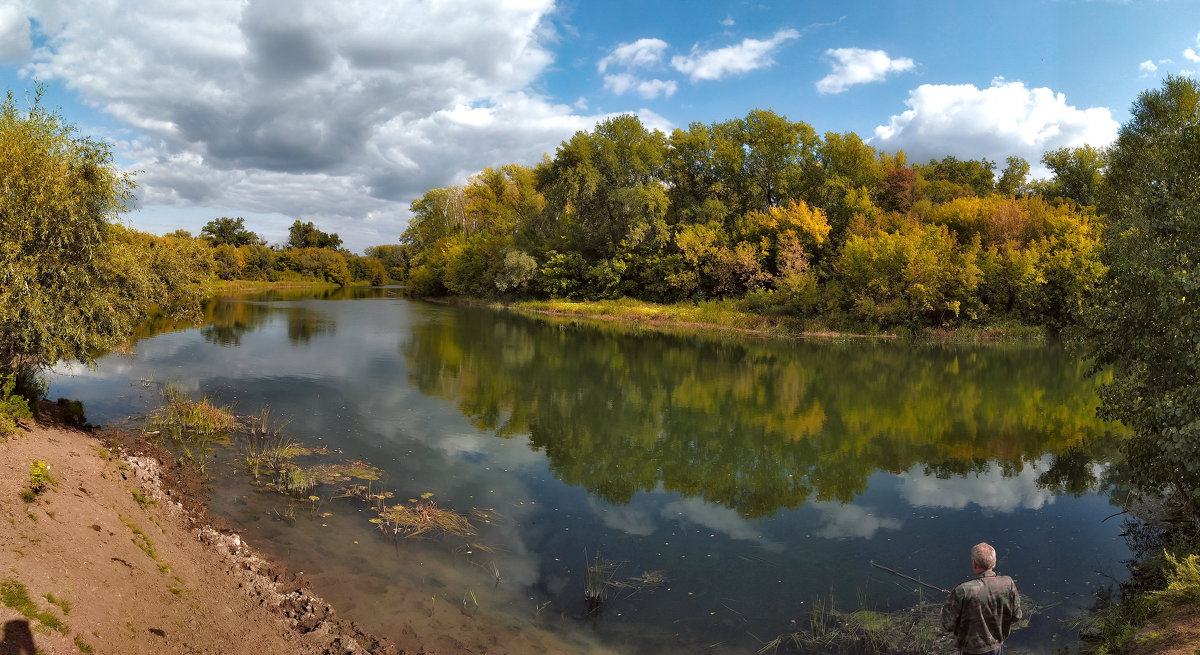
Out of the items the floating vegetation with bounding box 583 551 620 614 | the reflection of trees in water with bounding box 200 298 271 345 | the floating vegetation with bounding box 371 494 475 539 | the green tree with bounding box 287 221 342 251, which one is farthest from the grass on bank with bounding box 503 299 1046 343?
the green tree with bounding box 287 221 342 251

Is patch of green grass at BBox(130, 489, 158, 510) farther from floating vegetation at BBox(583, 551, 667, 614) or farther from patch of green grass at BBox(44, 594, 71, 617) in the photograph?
floating vegetation at BBox(583, 551, 667, 614)

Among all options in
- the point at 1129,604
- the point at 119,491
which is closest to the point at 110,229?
the point at 119,491

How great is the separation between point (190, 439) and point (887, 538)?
51.7 feet

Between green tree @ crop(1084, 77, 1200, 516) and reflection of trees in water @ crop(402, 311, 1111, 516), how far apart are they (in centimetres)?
456

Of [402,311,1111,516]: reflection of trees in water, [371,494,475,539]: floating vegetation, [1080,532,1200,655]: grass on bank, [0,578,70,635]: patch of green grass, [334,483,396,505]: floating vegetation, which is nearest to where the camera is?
[0,578,70,635]: patch of green grass

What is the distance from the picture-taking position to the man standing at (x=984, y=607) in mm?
5520

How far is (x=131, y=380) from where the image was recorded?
70.4 ft

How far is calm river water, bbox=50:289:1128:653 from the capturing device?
332 inches

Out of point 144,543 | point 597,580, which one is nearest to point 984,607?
point 597,580

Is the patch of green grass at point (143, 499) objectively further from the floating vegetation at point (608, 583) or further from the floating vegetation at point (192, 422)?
the floating vegetation at point (608, 583)

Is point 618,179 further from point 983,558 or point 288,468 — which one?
point 983,558

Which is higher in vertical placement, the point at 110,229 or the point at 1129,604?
the point at 110,229

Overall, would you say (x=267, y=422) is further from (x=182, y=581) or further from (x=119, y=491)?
(x=182, y=581)

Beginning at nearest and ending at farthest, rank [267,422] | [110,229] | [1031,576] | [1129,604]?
[1129,604], [1031,576], [110,229], [267,422]
